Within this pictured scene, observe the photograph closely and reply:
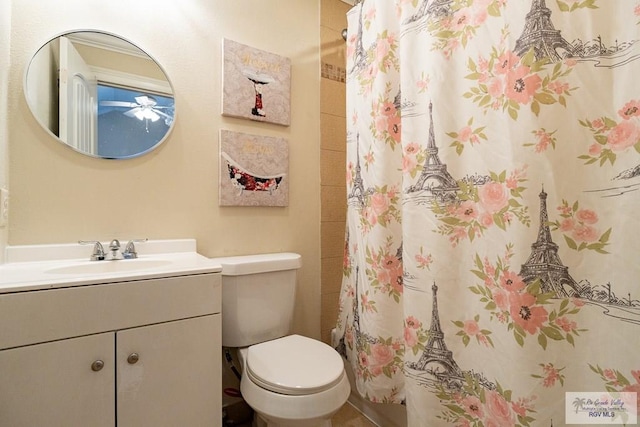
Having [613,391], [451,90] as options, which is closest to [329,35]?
[451,90]

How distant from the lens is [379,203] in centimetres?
122

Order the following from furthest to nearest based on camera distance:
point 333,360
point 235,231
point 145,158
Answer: point 235,231 < point 145,158 < point 333,360

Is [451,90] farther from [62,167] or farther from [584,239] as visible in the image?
[62,167]

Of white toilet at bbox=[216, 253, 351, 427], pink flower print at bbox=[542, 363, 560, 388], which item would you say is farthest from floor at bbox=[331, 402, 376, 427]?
pink flower print at bbox=[542, 363, 560, 388]

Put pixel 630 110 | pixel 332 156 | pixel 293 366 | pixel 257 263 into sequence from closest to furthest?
pixel 630 110 → pixel 293 366 → pixel 257 263 → pixel 332 156

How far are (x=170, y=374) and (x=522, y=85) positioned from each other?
4.50ft

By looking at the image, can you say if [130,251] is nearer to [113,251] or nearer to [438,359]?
[113,251]

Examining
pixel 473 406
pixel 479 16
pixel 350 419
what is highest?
pixel 479 16

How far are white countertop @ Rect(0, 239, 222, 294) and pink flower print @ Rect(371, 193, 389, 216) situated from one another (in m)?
0.67

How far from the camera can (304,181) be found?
170 cm

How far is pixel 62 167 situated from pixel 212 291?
0.81 m

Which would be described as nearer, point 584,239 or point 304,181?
point 584,239

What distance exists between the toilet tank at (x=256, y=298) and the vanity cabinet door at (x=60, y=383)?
472 mm

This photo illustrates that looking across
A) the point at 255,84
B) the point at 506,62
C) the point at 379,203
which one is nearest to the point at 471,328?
the point at 379,203
